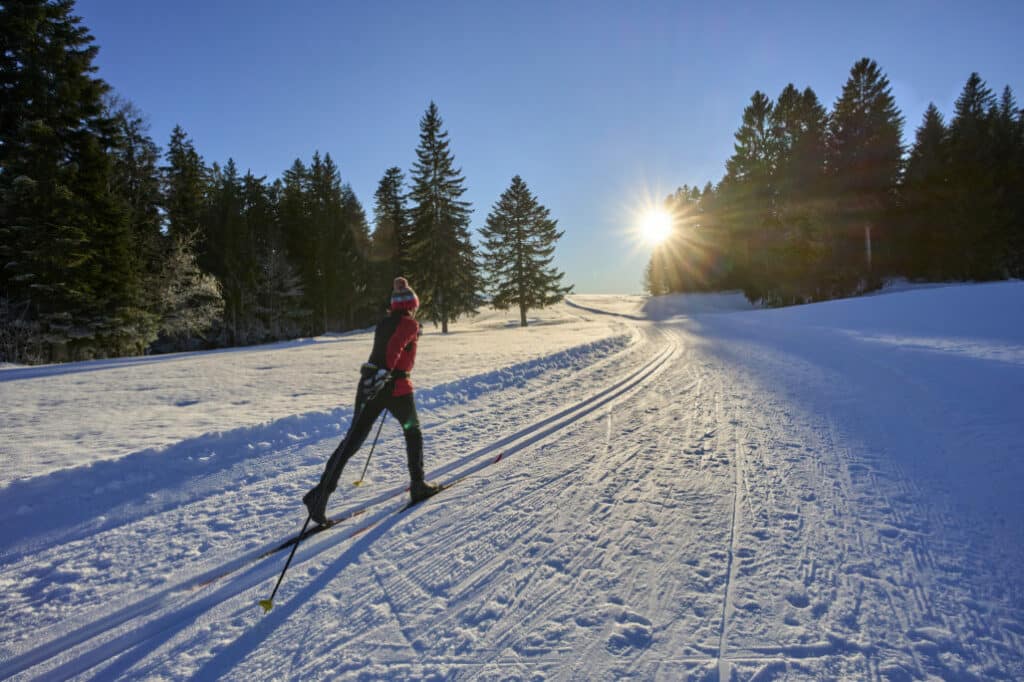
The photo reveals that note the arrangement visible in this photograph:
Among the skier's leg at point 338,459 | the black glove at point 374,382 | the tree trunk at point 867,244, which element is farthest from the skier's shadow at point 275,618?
the tree trunk at point 867,244

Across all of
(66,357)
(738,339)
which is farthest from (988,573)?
(66,357)

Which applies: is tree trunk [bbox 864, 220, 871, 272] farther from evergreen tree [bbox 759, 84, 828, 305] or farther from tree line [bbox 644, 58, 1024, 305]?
evergreen tree [bbox 759, 84, 828, 305]

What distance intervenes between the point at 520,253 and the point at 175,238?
79.4 feet

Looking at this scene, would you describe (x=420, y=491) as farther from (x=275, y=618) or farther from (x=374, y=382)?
(x=275, y=618)

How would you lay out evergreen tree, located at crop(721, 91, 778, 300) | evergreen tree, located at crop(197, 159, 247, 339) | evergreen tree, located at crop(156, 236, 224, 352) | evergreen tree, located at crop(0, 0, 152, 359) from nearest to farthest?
1. evergreen tree, located at crop(0, 0, 152, 359)
2. evergreen tree, located at crop(156, 236, 224, 352)
3. evergreen tree, located at crop(197, 159, 247, 339)
4. evergreen tree, located at crop(721, 91, 778, 300)

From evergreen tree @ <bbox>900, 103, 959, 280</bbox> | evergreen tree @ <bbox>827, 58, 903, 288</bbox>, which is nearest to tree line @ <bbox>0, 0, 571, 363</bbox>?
evergreen tree @ <bbox>827, 58, 903, 288</bbox>

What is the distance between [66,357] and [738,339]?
28.3m

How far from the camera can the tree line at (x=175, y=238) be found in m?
16.1

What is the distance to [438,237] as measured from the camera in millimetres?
27312

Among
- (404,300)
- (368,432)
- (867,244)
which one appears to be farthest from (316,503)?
(867,244)

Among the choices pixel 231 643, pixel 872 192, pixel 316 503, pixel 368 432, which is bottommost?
pixel 231 643

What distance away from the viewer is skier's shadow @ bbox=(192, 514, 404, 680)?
215 centimetres

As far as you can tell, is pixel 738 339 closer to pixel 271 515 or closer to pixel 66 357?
pixel 271 515

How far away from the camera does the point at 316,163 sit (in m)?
41.2
